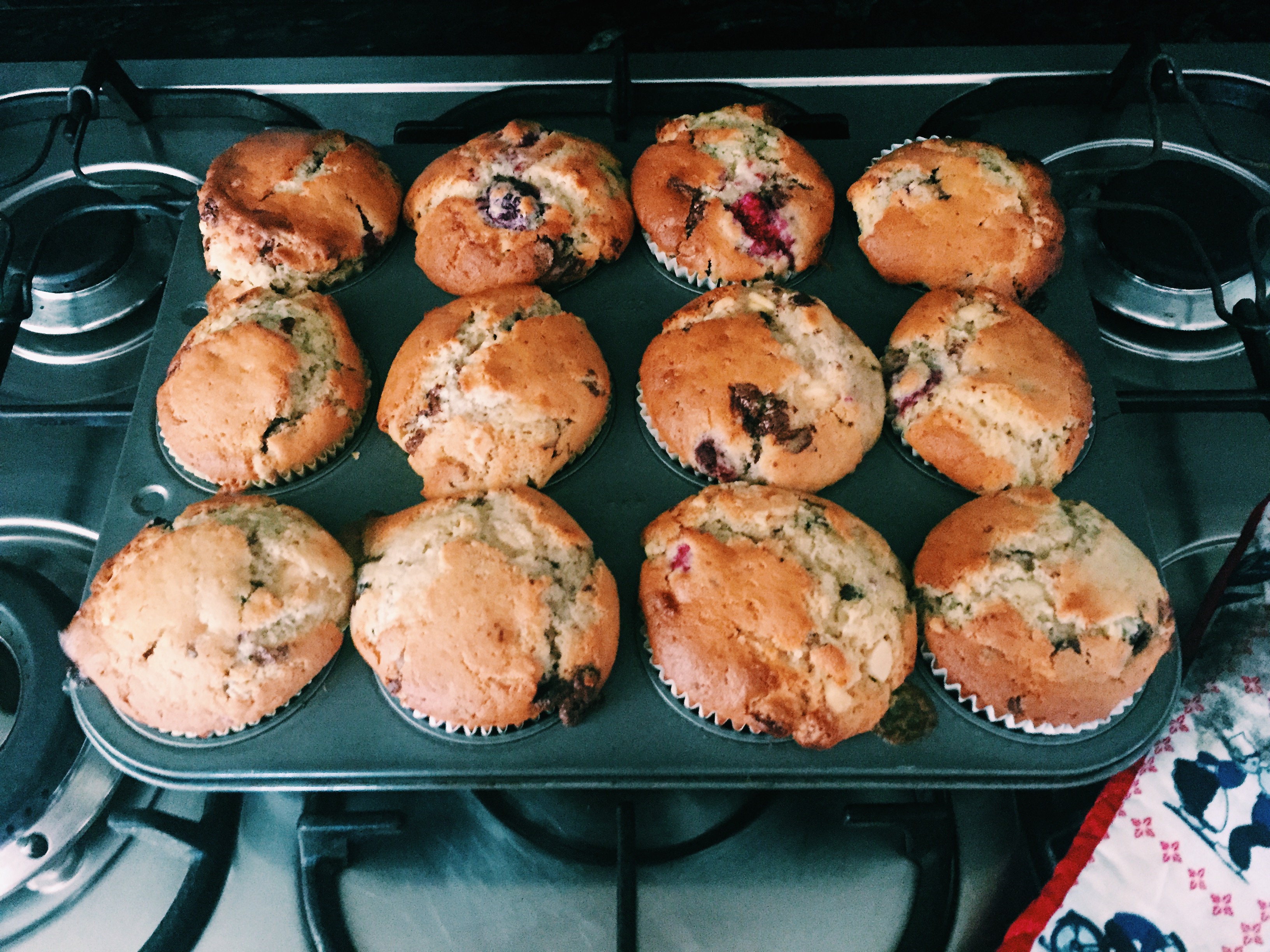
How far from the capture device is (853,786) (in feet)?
4.94

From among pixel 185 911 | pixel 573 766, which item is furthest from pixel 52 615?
pixel 573 766

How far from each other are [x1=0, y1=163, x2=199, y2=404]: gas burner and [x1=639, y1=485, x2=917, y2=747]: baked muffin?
1618 millimetres

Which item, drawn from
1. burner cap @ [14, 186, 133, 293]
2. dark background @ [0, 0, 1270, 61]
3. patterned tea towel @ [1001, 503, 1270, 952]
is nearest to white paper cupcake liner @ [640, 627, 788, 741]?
patterned tea towel @ [1001, 503, 1270, 952]

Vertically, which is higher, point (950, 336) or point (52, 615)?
point (950, 336)

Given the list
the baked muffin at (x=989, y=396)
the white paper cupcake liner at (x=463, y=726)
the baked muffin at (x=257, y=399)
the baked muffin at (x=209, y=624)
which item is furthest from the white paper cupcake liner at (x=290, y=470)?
the baked muffin at (x=989, y=396)

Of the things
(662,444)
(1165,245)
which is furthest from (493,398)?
(1165,245)

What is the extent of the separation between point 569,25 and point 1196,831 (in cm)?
277

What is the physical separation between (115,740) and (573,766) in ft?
3.06

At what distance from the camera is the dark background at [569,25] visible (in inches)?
97.0

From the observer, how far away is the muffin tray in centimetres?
151

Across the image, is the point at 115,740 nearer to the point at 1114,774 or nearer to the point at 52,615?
the point at 52,615

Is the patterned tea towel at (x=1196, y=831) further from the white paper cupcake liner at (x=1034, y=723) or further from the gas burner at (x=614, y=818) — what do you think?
the gas burner at (x=614, y=818)

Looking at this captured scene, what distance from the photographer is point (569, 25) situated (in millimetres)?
2518

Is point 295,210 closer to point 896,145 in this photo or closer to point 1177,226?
point 896,145
